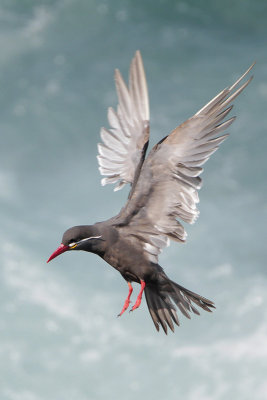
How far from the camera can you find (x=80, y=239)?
1120cm

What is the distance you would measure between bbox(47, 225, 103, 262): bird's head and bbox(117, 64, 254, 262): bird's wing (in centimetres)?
61

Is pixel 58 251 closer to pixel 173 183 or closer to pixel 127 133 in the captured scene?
pixel 173 183

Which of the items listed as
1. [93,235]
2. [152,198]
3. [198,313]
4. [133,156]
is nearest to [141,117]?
[133,156]

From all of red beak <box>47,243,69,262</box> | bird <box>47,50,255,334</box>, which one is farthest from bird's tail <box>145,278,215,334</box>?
red beak <box>47,243,69,262</box>

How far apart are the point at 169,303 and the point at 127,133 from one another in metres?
3.80

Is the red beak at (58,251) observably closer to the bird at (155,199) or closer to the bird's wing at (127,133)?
the bird at (155,199)

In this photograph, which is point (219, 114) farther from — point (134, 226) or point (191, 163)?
point (134, 226)

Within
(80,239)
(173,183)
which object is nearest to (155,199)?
(173,183)

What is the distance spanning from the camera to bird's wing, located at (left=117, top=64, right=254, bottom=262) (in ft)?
37.7

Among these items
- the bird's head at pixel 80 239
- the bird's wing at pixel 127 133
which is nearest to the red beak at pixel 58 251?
the bird's head at pixel 80 239

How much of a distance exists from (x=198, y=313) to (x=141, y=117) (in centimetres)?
435

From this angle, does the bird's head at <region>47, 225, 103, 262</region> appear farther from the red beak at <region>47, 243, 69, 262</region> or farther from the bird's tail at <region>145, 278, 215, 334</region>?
the bird's tail at <region>145, 278, 215, 334</region>

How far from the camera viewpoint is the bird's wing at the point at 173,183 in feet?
37.7

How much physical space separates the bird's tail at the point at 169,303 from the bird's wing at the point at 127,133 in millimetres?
2550
